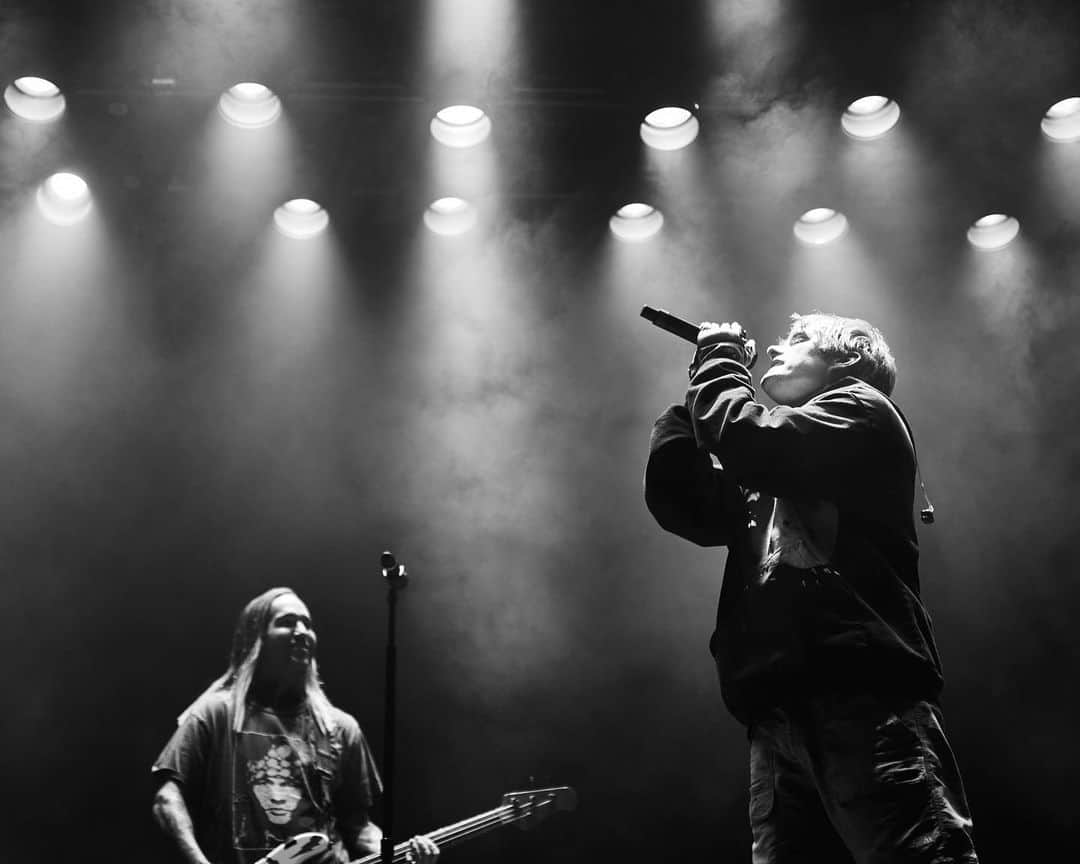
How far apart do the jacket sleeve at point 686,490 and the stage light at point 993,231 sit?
8.21 ft

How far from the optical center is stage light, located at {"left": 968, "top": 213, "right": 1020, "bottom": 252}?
3665mm

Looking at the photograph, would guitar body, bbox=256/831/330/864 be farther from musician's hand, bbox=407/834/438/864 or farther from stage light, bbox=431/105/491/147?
stage light, bbox=431/105/491/147

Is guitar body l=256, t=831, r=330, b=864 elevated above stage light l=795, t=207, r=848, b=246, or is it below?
below

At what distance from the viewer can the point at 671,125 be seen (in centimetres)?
346

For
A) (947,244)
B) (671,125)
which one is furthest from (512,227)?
(947,244)

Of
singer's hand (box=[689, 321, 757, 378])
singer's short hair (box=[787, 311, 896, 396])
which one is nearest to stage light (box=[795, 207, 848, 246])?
singer's short hair (box=[787, 311, 896, 396])

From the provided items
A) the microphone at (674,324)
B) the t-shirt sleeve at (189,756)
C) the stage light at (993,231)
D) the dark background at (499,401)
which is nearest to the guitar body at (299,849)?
the t-shirt sleeve at (189,756)

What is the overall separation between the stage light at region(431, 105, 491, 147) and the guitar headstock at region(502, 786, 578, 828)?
2.19 m

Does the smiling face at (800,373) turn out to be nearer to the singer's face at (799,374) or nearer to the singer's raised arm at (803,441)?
the singer's face at (799,374)

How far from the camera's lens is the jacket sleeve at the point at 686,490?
5.57 feet

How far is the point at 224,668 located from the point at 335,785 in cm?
105

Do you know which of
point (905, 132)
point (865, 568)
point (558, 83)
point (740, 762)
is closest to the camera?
point (865, 568)

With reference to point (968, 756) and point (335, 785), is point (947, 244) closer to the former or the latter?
point (968, 756)

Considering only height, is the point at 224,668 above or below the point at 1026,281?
below
